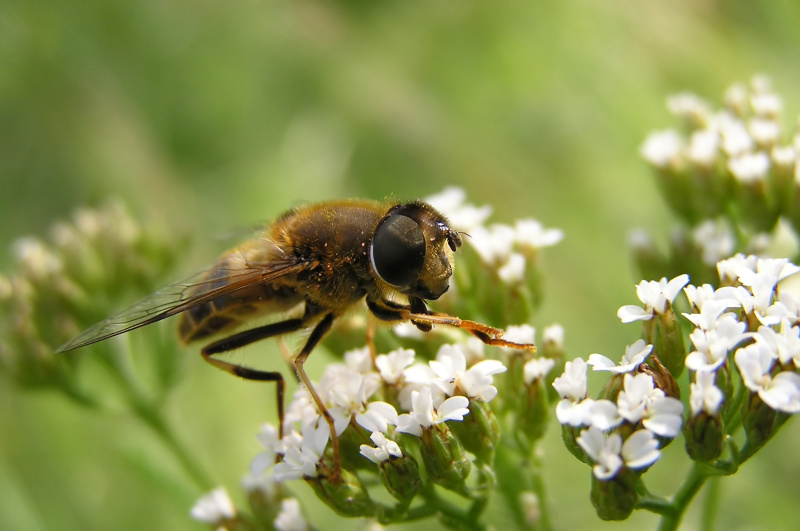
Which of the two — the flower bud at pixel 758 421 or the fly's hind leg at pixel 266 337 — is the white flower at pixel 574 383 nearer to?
the flower bud at pixel 758 421

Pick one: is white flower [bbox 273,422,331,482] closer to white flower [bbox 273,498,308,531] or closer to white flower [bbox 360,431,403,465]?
white flower [bbox 360,431,403,465]

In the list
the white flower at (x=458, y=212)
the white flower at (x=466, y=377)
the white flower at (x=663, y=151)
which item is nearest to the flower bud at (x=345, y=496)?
the white flower at (x=466, y=377)

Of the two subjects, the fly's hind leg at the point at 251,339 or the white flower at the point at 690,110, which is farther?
the white flower at the point at 690,110

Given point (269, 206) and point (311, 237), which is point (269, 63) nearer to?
point (269, 206)

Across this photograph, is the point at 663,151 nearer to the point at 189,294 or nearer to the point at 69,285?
the point at 189,294

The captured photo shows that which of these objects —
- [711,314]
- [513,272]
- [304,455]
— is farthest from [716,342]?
[304,455]

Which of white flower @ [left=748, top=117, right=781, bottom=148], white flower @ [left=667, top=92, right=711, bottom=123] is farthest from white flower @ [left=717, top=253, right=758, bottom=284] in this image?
white flower @ [left=667, top=92, right=711, bottom=123]

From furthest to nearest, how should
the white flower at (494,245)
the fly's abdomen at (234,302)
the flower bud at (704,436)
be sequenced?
the white flower at (494,245) → the fly's abdomen at (234,302) → the flower bud at (704,436)

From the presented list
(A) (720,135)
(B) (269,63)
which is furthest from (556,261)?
(B) (269,63)
